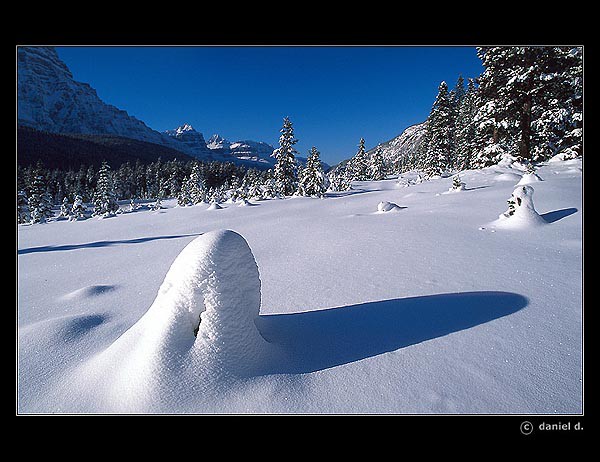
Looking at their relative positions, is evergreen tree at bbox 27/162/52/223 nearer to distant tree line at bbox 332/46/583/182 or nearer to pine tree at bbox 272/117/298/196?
pine tree at bbox 272/117/298/196

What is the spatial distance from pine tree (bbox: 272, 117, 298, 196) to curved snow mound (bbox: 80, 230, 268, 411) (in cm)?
2481

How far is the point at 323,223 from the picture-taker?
896cm

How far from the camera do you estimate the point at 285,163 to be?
27203 mm

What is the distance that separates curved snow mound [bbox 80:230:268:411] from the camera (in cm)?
195

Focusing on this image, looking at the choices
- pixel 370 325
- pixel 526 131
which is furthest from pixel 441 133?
pixel 370 325

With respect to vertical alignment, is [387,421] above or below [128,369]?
below

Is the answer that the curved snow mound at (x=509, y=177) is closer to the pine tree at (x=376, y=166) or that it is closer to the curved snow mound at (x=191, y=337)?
the curved snow mound at (x=191, y=337)

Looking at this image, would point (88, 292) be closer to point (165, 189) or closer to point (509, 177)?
point (509, 177)

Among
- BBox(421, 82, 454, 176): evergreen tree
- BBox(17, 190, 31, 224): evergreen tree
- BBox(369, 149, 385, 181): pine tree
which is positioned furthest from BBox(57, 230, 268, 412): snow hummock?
BBox(369, 149, 385, 181): pine tree

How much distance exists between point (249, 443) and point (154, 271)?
446cm

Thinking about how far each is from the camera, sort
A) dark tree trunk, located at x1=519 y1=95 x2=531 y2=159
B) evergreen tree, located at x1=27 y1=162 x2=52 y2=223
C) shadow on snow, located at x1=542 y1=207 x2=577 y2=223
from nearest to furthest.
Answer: shadow on snow, located at x1=542 y1=207 x2=577 y2=223, dark tree trunk, located at x1=519 y1=95 x2=531 y2=159, evergreen tree, located at x1=27 y1=162 x2=52 y2=223

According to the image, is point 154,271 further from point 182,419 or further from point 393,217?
point 393,217
